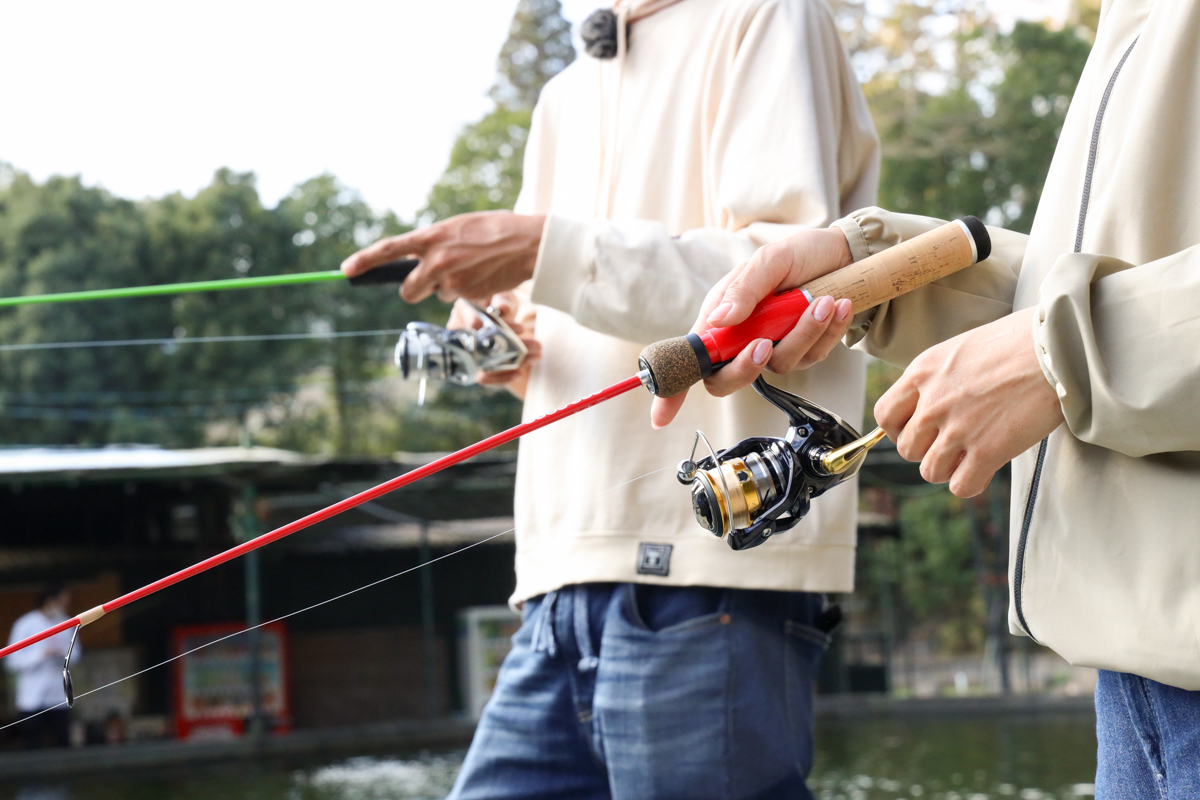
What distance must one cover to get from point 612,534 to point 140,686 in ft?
37.8

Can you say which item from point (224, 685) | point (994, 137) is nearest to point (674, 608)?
point (224, 685)

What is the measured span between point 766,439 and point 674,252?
38 centimetres

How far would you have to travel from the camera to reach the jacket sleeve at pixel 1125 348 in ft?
2.74

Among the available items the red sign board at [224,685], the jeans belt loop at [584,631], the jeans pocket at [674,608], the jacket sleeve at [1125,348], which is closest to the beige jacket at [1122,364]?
the jacket sleeve at [1125,348]

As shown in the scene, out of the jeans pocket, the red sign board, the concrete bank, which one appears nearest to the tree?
the red sign board

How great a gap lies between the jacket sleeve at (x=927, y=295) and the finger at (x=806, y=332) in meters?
0.12

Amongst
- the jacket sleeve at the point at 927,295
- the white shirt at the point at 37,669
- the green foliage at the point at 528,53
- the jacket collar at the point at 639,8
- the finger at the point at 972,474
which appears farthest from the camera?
the green foliage at the point at 528,53

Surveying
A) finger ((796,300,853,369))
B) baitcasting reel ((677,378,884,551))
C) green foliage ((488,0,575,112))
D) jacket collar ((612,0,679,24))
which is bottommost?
baitcasting reel ((677,378,884,551))

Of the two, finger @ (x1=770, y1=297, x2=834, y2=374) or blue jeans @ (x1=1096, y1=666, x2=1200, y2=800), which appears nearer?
blue jeans @ (x1=1096, y1=666, x2=1200, y2=800)

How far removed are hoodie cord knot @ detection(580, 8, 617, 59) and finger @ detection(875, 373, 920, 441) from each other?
93 centimetres

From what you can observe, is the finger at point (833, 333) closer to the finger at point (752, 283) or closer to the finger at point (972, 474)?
the finger at point (752, 283)

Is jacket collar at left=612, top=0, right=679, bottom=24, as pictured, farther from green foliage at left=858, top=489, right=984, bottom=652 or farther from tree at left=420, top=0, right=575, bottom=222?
green foliage at left=858, top=489, right=984, bottom=652

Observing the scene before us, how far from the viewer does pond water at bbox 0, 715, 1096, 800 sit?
257 inches

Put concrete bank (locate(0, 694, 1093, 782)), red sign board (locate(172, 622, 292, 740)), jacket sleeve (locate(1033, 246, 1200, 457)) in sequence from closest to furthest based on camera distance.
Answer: jacket sleeve (locate(1033, 246, 1200, 457)) → concrete bank (locate(0, 694, 1093, 782)) → red sign board (locate(172, 622, 292, 740))
